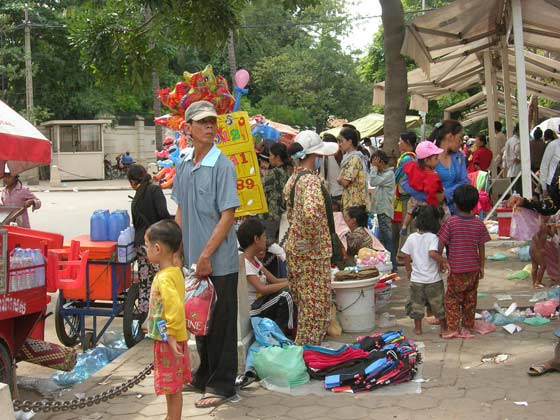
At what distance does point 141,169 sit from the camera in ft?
23.1

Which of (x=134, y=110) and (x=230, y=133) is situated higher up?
(x=134, y=110)

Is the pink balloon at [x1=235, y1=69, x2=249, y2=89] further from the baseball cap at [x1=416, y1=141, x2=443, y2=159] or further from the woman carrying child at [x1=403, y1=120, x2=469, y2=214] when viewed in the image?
the woman carrying child at [x1=403, y1=120, x2=469, y2=214]

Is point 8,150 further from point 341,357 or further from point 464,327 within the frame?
point 464,327

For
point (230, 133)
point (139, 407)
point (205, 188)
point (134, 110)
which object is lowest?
point (139, 407)

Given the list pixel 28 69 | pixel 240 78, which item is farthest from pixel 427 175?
pixel 28 69

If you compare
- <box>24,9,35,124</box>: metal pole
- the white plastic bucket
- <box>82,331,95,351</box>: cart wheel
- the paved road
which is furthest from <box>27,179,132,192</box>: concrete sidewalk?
the white plastic bucket

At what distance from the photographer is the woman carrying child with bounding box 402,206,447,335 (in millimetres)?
6027

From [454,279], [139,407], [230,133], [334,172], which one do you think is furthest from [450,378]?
[334,172]

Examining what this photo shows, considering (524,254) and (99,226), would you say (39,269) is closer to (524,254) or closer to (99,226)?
(99,226)

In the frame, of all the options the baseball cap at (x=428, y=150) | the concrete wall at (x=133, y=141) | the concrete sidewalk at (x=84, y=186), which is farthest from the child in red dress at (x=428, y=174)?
the concrete wall at (x=133, y=141)

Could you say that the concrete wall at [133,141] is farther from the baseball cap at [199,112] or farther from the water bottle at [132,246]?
the baseball cap at [199,112]

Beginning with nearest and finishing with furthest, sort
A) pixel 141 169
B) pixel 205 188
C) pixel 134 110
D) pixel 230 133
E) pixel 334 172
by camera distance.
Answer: pixel 205 188, pixel 230 133, pixel 141 169, pixel 334 172, pixel 134 110

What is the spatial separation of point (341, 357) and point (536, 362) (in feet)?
4.87

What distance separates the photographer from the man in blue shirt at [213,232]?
446 centimetres
